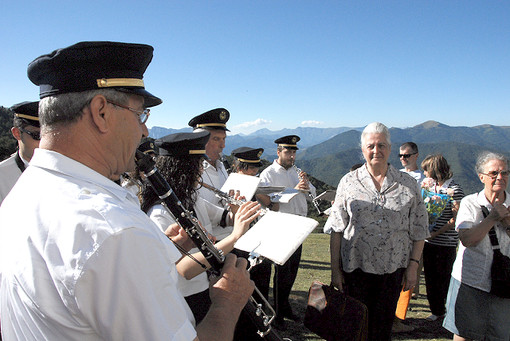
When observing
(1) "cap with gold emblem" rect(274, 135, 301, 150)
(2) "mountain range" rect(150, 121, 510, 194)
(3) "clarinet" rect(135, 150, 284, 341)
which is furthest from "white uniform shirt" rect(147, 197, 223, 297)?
(2) "mountain range" rect(150, 121, 510, 194)

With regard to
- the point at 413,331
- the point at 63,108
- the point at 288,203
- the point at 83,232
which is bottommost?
the point at 413,331

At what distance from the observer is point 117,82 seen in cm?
132

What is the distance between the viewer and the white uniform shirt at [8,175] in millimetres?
3158

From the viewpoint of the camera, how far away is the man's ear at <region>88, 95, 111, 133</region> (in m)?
1.23

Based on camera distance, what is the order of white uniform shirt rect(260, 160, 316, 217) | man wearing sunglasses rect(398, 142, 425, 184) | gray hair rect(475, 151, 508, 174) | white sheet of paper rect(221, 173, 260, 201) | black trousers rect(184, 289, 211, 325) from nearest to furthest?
black trousers rect(184, 289, 211, 325) → white sheet of paper rect(221, 173, 260, 201) → gray hair rect(475, 151, 508, 174) → white uniform shirt rect(260, 160, 316, 217) → man wearing sunglasses rect(398, 142, 425, 184)

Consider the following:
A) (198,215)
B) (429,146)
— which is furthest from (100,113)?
(429,146)

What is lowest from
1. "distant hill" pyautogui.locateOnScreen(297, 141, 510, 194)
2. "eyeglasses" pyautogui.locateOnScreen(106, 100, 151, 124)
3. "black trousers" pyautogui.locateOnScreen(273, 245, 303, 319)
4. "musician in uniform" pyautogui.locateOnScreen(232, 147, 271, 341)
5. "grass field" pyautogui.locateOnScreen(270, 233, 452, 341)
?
"distant hill" pyautogui.locateOnScreen(297, 141, 510, 194)

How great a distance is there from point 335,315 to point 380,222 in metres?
1.15

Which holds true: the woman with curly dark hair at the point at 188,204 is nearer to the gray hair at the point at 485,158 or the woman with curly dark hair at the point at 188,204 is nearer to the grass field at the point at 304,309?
the grass field at the point at 304,309

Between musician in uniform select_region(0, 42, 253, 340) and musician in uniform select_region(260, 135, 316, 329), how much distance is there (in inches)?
154

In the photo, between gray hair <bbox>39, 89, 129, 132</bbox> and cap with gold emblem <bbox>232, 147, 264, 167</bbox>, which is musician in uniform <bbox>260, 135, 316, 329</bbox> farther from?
gray hair <bbox>39, 89, 129, 132</bbox>

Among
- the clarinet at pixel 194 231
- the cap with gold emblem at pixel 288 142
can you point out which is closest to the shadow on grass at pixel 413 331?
the clarinet at pixel 194 231

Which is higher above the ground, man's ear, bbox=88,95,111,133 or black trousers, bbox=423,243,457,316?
man's ear, bbox=88,95,111,133

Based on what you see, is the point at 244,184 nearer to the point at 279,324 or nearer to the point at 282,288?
the point at 282,288
